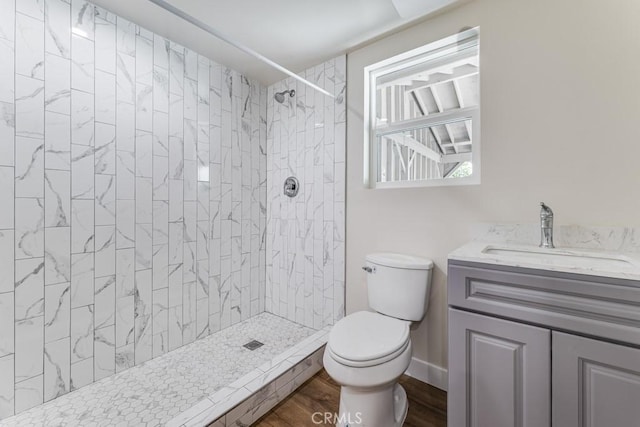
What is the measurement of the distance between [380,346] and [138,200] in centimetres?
169

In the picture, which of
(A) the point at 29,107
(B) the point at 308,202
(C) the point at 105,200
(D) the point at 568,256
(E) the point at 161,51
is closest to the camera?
(D) the point at 568,256

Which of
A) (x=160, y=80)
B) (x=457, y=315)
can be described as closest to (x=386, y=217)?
(x=457, y=315)

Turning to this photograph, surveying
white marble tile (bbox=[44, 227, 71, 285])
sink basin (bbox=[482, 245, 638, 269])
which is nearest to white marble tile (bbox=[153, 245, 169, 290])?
white marble tile (bbox=[44, 227, 71, 285])

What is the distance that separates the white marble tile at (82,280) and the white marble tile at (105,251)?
0.11ft

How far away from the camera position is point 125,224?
175cm

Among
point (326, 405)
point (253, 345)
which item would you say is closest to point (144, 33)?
point (253, 345)

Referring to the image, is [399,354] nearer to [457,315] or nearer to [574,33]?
[457,315]

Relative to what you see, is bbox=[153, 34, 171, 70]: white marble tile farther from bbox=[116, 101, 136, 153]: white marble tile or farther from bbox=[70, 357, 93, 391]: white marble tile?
bbox=[70, 357, 93, 391]: white marble tile

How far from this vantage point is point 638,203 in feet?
3.86

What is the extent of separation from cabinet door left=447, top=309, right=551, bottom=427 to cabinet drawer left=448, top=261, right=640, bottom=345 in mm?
51

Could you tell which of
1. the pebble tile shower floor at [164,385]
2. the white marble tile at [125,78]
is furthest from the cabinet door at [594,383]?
the white marble tile at [125,78]

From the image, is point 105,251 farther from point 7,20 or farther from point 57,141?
point 7,20

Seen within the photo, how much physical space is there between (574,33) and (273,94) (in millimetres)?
2088

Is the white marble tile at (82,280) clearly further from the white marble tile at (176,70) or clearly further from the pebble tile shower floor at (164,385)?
the white marble tile at (176,70)
